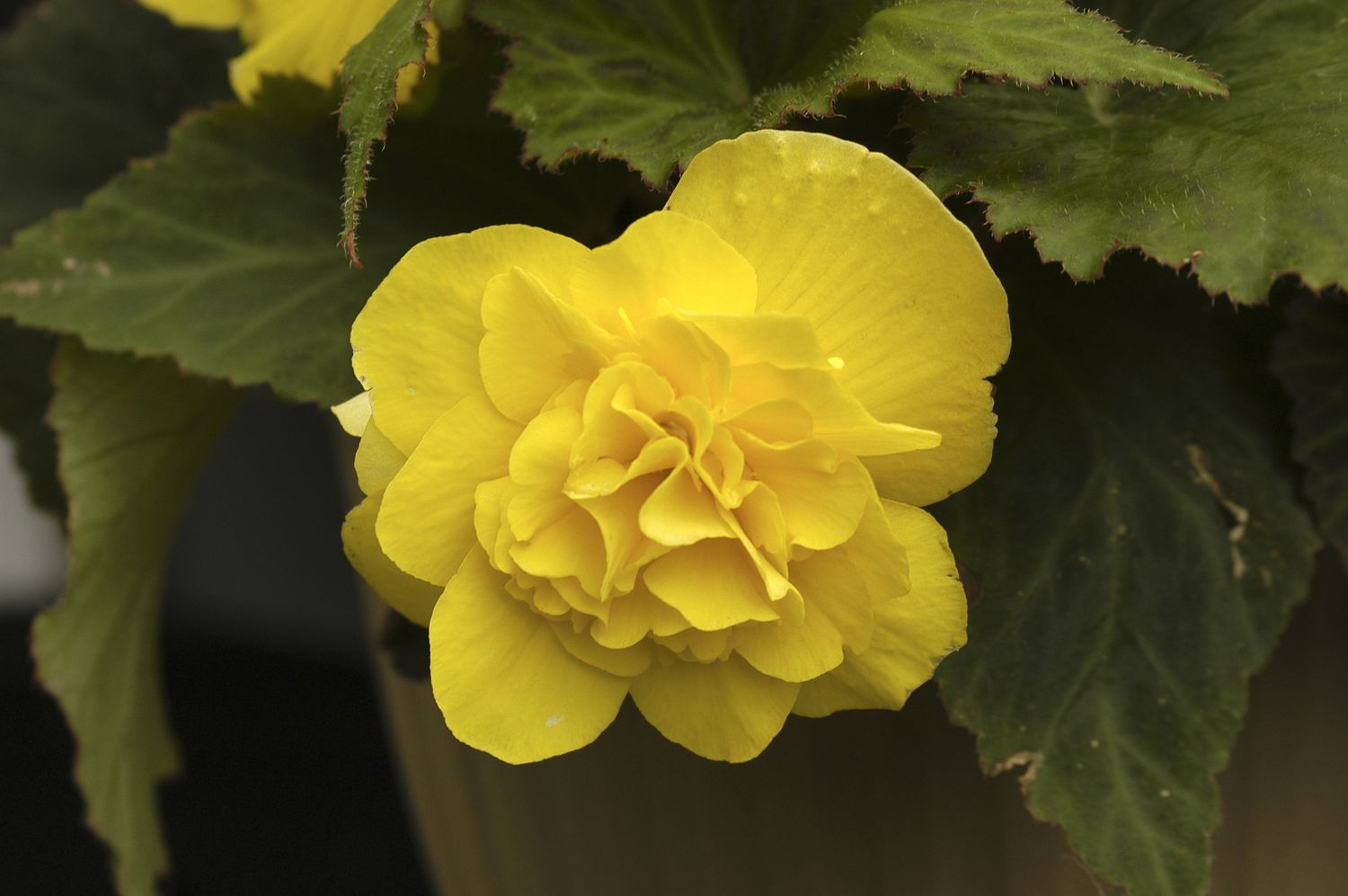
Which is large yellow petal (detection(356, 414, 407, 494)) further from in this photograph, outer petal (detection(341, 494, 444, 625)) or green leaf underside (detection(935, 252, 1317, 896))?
green leaf underside (detection(935, 252, 1317, 896))

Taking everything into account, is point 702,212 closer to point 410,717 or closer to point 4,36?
point 410,717

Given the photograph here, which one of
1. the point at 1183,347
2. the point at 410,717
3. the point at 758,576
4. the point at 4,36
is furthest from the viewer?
the point at 4,36

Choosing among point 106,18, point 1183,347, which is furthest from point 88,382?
point 1183,347

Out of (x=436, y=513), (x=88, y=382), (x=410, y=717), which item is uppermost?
(x=436, y=513)

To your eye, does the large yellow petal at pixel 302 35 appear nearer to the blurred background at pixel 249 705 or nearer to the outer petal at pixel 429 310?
the outer petal at pixel 429 310

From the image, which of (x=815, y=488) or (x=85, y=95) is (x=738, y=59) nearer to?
(x=815, y=488)

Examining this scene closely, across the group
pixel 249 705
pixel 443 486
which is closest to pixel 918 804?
pixel 443 486

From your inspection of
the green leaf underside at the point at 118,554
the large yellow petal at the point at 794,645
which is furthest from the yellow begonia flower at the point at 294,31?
the large yellow petal at the point at 794,645
